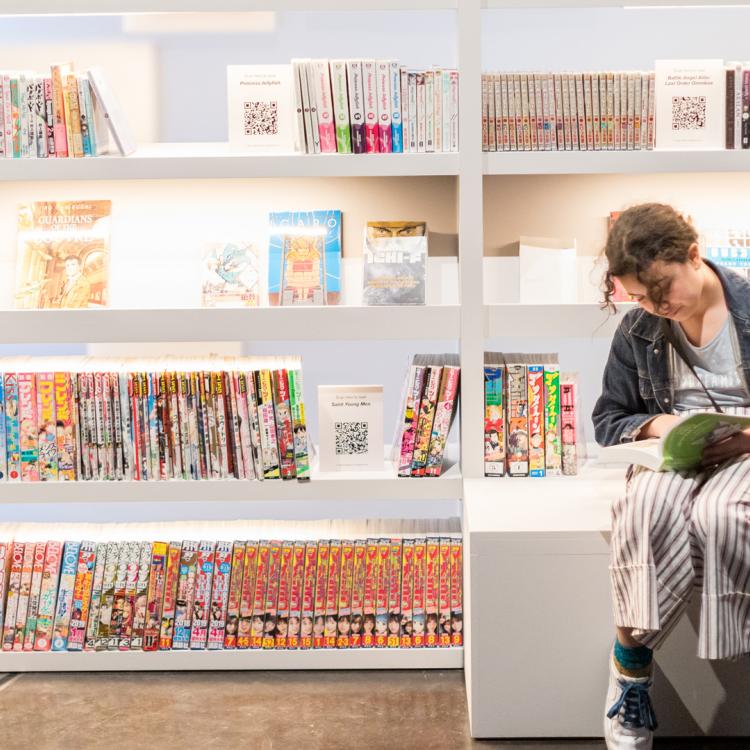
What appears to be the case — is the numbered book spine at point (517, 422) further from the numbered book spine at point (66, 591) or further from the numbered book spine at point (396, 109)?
the numbered book spine at point (66, 591)

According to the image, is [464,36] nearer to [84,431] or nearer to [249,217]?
[249,217]

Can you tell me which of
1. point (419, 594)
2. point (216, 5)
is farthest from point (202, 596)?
point (216, 5)

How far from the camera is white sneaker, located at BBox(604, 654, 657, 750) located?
6.40ft

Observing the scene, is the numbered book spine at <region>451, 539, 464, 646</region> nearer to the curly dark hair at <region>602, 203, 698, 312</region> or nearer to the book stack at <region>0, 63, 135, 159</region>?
the curly dark hair at <region>602, 203, 698, 312</region>

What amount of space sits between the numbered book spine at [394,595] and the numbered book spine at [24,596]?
92 centimetres

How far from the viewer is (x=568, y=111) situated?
101 inches

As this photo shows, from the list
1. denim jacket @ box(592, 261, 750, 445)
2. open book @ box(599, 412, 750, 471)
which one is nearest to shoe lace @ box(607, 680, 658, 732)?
open book @ box(599, 412, 750, 471)

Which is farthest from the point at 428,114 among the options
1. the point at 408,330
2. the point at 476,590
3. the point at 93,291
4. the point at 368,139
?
the point at 476,590

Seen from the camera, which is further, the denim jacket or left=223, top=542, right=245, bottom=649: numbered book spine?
left=223, top=542, right=245, bottom=649: numbered book spine

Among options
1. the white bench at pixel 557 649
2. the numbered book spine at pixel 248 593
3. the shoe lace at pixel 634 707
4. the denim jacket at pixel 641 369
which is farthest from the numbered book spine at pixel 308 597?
the shoe lace at pixel 634 707

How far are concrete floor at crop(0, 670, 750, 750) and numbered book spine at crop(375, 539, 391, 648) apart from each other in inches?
3.6

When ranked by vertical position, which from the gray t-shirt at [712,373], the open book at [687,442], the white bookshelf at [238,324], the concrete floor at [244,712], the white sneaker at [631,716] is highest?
the white bookshelf at [238,324]

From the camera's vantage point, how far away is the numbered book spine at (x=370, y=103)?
253 centimetres

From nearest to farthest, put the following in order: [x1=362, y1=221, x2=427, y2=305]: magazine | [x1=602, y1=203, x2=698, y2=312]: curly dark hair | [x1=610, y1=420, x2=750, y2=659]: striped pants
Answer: [x1=610, y1=420, x2=750, y2=659]: striped pants → [x1=602, y1=203, x2=698, y2=312]: curly dark hair → [x1=362, y1=221, x2=427, y2=305]: magazine
